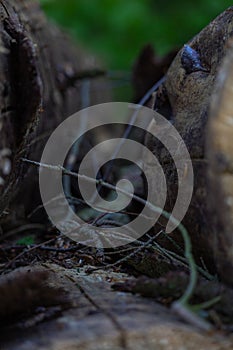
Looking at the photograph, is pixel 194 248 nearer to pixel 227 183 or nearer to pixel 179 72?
pixel 227 183

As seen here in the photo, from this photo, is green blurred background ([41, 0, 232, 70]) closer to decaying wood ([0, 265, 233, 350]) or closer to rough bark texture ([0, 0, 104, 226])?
rough bark texture ([0, 0, 104, 226])

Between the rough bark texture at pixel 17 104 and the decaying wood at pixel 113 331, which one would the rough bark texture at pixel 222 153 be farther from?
the rough bark texture at pixel 17 104

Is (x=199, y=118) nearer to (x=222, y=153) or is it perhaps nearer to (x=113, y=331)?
(x=222, y=153)

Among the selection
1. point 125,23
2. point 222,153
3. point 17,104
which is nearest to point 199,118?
point 222,153

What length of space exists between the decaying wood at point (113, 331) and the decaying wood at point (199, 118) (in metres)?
0.12

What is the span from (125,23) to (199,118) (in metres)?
2.55

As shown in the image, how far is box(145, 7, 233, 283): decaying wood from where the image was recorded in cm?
77

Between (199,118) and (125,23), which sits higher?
(125,23)

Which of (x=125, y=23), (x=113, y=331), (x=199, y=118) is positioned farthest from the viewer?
(x=125, y=23)

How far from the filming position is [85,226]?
113 cm

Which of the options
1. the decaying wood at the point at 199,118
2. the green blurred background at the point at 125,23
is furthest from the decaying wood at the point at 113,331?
the green blurred background at the point at 125,23

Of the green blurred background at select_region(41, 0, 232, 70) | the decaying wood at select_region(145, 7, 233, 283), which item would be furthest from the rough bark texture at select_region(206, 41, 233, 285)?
the green blurred background at select_region(41, 0, 232, 70)

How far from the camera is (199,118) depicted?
90 centimetres

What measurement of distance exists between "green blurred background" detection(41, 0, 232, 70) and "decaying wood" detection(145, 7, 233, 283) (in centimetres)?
214
